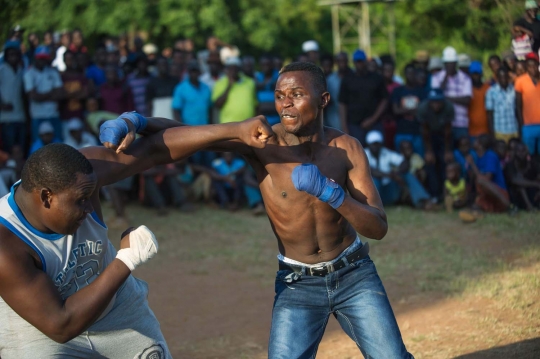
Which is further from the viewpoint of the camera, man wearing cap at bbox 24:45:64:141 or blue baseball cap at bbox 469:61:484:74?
blue baseball cap at bbox 469:61:484:74

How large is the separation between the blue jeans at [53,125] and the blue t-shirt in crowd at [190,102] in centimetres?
177

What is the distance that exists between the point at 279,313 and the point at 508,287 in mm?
3622

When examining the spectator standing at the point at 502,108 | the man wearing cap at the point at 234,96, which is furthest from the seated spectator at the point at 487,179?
the man wearing cap at the point at 234,96

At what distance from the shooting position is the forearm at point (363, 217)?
12.1 feet

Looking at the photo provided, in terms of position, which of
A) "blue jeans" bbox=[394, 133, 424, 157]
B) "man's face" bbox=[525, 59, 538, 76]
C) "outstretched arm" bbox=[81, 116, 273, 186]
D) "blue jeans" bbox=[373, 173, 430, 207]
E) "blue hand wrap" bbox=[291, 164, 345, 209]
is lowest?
"blue jeans" bbox=[373, 173, 430, 207]

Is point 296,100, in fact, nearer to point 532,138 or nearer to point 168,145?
point 168,145

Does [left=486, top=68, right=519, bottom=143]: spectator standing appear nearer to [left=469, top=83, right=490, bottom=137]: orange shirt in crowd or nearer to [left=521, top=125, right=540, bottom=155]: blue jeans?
[left=469, top=83, right=490, bottom=137]: orange shirt in crowd

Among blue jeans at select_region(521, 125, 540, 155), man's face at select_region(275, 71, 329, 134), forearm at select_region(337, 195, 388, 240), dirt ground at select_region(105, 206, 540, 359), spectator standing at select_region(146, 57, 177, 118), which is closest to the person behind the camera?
forearm at select_region(337, 195, 388, 240)

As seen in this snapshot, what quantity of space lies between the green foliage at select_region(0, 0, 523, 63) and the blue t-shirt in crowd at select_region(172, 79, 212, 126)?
116 inches

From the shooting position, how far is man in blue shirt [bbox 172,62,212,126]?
1125 cm

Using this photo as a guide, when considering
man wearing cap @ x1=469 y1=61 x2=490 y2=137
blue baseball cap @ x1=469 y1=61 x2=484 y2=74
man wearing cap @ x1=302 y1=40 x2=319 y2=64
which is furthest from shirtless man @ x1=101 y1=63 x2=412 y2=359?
blue baseball cap @ x1=469 y1=61 x2=484 y2=74

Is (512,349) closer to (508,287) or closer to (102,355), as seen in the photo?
(508,287)

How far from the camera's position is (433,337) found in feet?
18.8

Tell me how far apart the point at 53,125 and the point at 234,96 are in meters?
2.80
